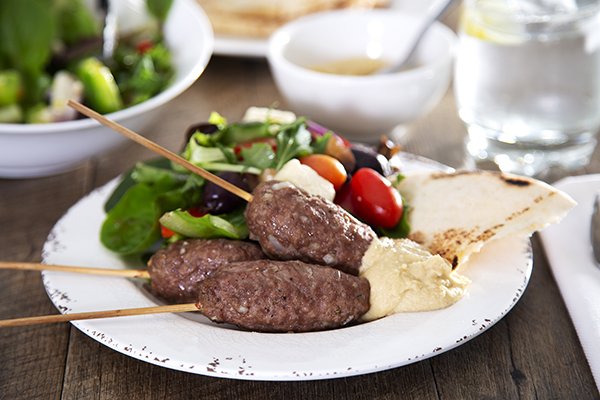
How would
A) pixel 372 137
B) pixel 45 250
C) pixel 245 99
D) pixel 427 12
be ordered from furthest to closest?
pixel 427 12 → pixel 245 99 → pixel 372 137 → pixel 45 250

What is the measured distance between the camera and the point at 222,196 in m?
2.56

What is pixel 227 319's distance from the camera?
2.13 m

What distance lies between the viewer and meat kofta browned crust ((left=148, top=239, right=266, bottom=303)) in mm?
2311

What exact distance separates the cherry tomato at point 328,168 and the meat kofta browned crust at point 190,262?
361mm

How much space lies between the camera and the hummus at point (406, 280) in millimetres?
2178

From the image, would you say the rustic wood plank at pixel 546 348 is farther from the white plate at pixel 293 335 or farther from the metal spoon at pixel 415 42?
the metal spoon at pixel 415 42

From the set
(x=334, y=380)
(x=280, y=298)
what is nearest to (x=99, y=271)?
(x=280, y=298)

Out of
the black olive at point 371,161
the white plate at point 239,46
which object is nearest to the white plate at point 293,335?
the black olive at point 371,161

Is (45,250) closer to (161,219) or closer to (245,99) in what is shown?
(161,219)

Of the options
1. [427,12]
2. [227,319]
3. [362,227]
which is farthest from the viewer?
[427,12]

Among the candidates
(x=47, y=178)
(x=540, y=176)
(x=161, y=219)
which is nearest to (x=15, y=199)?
(x=47, y=178)

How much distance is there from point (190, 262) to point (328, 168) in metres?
→ 0.56

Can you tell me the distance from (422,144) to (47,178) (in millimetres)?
1673

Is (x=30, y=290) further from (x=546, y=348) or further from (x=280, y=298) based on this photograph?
(x=546, y=348)
